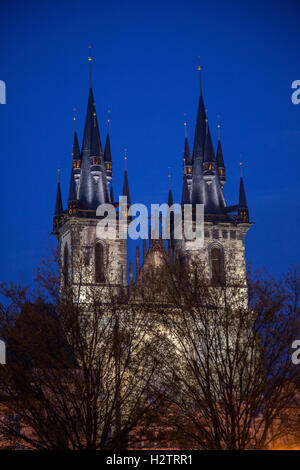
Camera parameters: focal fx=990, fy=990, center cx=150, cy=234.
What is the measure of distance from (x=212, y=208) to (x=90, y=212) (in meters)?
9.43

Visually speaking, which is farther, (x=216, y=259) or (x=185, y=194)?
(x=185, y=194)

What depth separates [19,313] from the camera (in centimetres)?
3897

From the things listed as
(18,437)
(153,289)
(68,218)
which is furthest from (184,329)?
(68,218)

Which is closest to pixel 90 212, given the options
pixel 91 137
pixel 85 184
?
pixel 85 184

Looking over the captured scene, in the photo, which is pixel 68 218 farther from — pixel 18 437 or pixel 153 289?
pixel 18 437

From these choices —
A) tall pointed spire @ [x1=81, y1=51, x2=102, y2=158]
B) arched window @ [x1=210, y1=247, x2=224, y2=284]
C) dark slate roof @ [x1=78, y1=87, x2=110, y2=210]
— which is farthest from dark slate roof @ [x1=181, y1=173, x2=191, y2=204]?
tall pointed spire @ [x1=81, y1=51, x2=102, y2=158]

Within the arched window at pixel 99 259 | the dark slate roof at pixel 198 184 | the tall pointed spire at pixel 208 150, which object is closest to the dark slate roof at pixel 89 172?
the arched window at pixel 99 259

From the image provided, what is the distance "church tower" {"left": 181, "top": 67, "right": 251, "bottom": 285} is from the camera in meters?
72.0

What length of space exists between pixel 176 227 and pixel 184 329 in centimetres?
3085

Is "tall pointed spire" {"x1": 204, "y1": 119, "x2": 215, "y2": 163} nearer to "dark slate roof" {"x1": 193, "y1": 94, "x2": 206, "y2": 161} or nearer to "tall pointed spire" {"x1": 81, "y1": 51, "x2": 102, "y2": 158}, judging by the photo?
"dark slate roof" {"x1": 193, "y1": 94, "x2": 206, "y2": 161}

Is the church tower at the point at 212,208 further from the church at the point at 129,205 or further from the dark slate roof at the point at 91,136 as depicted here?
the dark slate roof at the point at 91,136

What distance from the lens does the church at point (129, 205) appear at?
2761 inches

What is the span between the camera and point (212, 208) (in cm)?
7381

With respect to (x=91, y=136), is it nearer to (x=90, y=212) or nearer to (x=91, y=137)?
(x=91, y=137)
